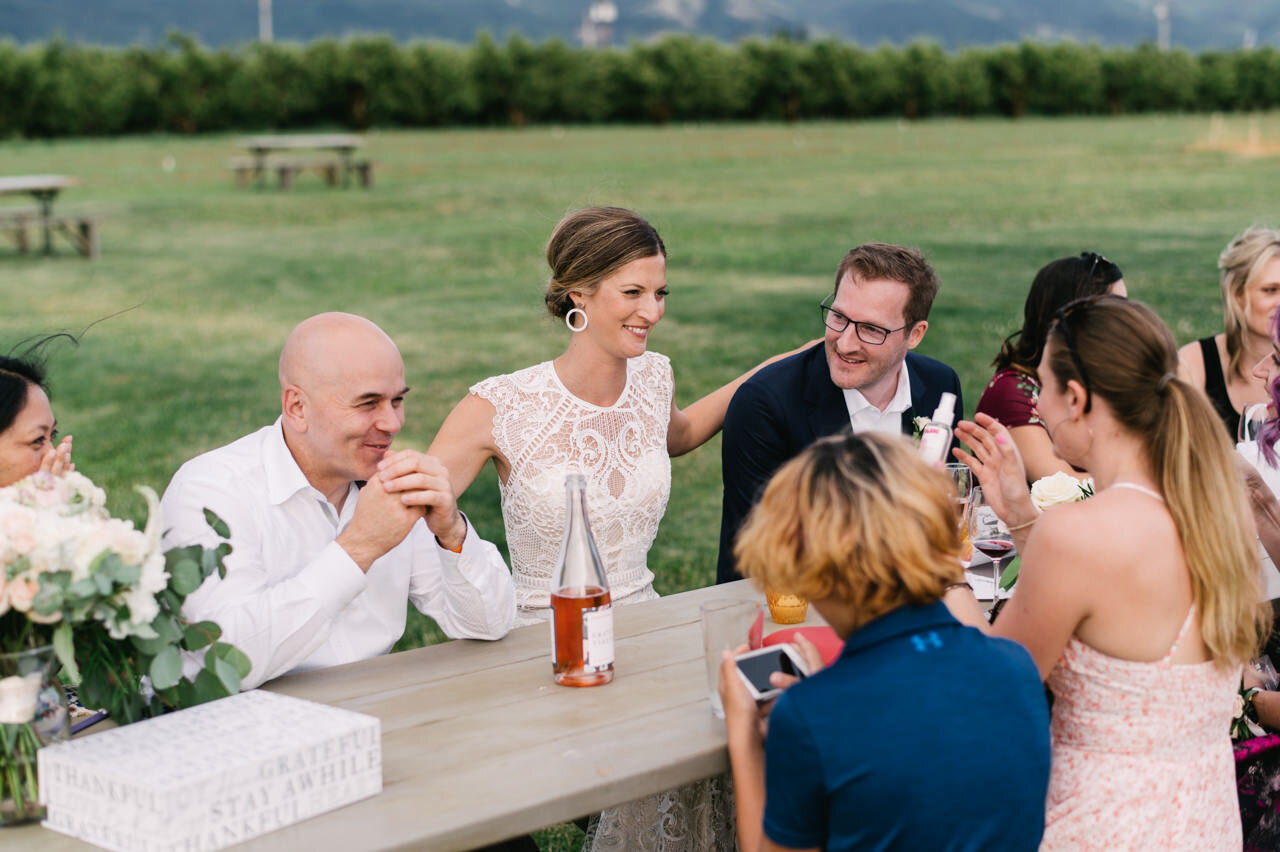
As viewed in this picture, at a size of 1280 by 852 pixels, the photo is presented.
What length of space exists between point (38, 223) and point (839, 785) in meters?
18.8

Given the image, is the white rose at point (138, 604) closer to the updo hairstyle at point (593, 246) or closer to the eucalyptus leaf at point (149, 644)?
the eucalyptus leaf at point (149, 644)

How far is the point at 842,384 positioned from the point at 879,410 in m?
0.22

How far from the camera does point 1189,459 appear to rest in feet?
8.12

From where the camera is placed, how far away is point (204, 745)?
6.80 ft

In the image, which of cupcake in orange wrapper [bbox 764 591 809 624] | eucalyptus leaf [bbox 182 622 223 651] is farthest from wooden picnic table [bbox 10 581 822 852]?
eucalyptus leaf [bbox 182 622 223 651]

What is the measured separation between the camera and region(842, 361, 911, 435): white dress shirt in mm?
4309

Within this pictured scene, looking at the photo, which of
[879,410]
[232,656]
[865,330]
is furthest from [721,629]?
[879,410]

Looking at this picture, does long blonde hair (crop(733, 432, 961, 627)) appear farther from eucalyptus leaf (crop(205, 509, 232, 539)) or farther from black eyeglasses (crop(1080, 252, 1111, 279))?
black eyeglasses (crop(1080, 252, 1111, 279))

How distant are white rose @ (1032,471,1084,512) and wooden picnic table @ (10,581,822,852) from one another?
70 cm

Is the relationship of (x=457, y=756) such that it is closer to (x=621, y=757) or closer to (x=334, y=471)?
(x=621, y=757)

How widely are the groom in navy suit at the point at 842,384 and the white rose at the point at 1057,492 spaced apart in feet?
3.10

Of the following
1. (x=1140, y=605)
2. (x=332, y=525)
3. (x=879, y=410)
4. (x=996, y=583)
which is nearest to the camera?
(x=1140, y=605)

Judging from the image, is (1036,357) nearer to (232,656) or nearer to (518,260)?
(232,656)

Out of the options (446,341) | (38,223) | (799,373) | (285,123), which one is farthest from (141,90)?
(799,373)
